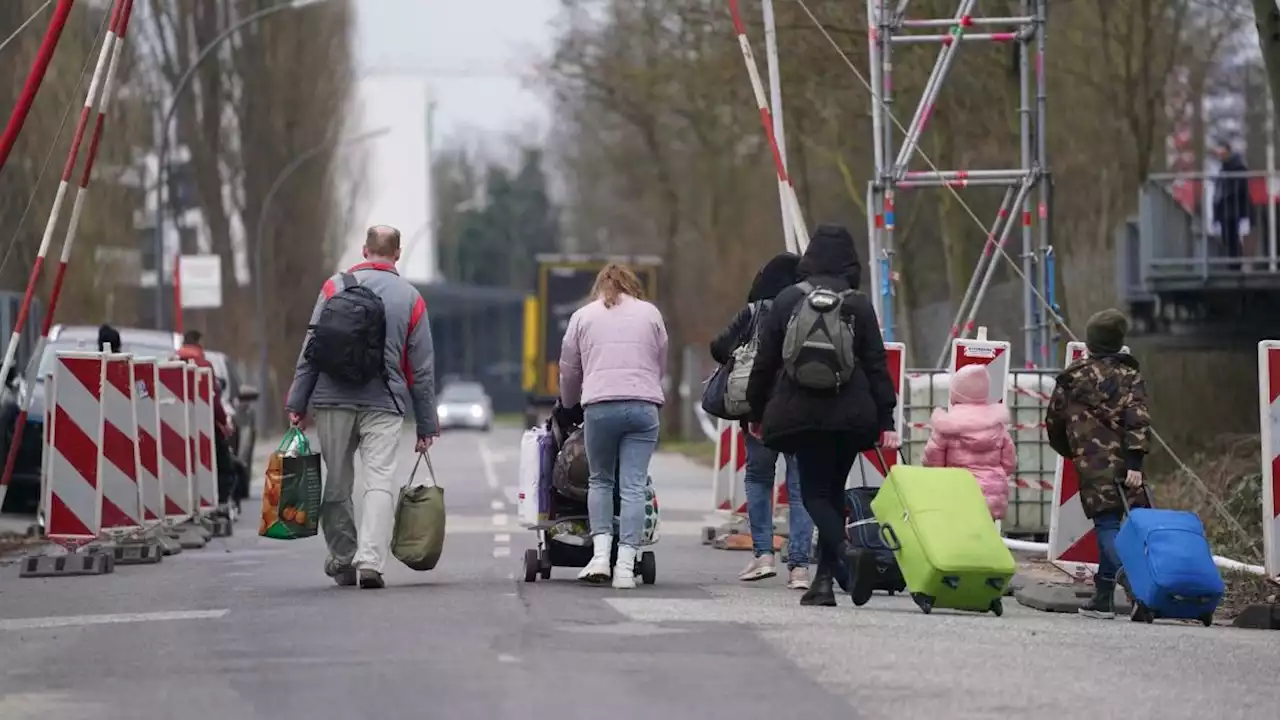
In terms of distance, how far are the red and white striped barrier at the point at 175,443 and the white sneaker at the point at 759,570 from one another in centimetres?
602

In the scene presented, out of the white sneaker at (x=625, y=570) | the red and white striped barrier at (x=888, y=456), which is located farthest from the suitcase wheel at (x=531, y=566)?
the red and white striped barrier at (x=888, y=456)

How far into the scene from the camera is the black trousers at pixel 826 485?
483 inches

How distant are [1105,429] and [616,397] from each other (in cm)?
244

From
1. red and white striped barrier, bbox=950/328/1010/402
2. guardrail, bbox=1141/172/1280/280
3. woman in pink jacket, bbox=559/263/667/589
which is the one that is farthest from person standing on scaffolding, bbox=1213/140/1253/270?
woman in pink jacket, bbox=559/263/667/589

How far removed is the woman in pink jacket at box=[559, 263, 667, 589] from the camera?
43.2 feet

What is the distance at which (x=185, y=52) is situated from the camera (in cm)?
4959

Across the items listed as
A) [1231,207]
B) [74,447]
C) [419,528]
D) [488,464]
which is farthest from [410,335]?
[488,464]

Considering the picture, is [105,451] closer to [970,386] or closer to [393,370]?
[393,370]

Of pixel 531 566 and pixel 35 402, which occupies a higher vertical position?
pixel 35 402

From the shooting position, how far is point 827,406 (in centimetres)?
1205

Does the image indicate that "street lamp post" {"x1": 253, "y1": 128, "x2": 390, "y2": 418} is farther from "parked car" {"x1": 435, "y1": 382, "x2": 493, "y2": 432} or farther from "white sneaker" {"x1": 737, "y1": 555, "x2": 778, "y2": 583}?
"white sneaker" {"x1": 737, "y1": 555, "x2": 778, "y2": 583}

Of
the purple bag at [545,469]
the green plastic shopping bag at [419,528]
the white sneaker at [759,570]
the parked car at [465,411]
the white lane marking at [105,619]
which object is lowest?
the parked car at [465,411]

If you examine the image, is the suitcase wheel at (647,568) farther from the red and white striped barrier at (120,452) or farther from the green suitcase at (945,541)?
the red and white striped barrier at (120,452)

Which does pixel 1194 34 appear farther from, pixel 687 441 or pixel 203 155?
pixel 203 155
